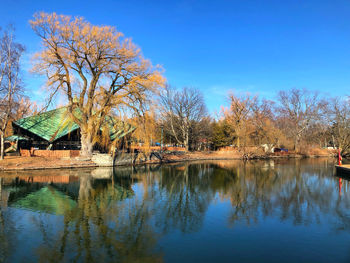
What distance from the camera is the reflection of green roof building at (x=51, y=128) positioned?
1086 inches

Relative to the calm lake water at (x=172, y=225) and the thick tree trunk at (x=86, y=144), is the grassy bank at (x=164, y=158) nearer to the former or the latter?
the thick tree trunk at (x=86, y=144)

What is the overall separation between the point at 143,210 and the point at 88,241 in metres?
3.67

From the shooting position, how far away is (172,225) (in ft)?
29.0

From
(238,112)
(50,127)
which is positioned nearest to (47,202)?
(50,127)

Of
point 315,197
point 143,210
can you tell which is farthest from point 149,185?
point 315,197

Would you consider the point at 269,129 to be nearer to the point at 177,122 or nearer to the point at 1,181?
the point at 177,122

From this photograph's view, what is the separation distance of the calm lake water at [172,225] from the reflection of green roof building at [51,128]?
12.9 metres

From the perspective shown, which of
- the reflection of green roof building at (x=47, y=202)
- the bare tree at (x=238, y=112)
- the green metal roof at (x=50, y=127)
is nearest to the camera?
the reflection of green roof building at (x=47, y=202)

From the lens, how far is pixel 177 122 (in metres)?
52.9

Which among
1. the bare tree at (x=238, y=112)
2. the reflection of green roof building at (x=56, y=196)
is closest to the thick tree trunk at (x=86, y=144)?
the reflection of green roof building at (x=56, y=196)

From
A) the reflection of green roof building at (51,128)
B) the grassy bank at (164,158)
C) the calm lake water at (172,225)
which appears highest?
→ the reflection of green roof building at (51,128)

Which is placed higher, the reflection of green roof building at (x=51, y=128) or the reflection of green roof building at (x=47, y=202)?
the reflection of green roof building at (x=51, y=128)

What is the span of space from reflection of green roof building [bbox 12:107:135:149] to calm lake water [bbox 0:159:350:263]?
12934 mm

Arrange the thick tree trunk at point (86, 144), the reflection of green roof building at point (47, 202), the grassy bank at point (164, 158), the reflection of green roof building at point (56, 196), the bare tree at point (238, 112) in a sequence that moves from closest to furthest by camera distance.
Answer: the reflection of green roof building at point (47, 202) → the reflection of green roof building at point (56, 196) → the grassy bank at point (164, 158) → the thick tree trunk at point (86, 144) → the bare tree at point (238, 112)
